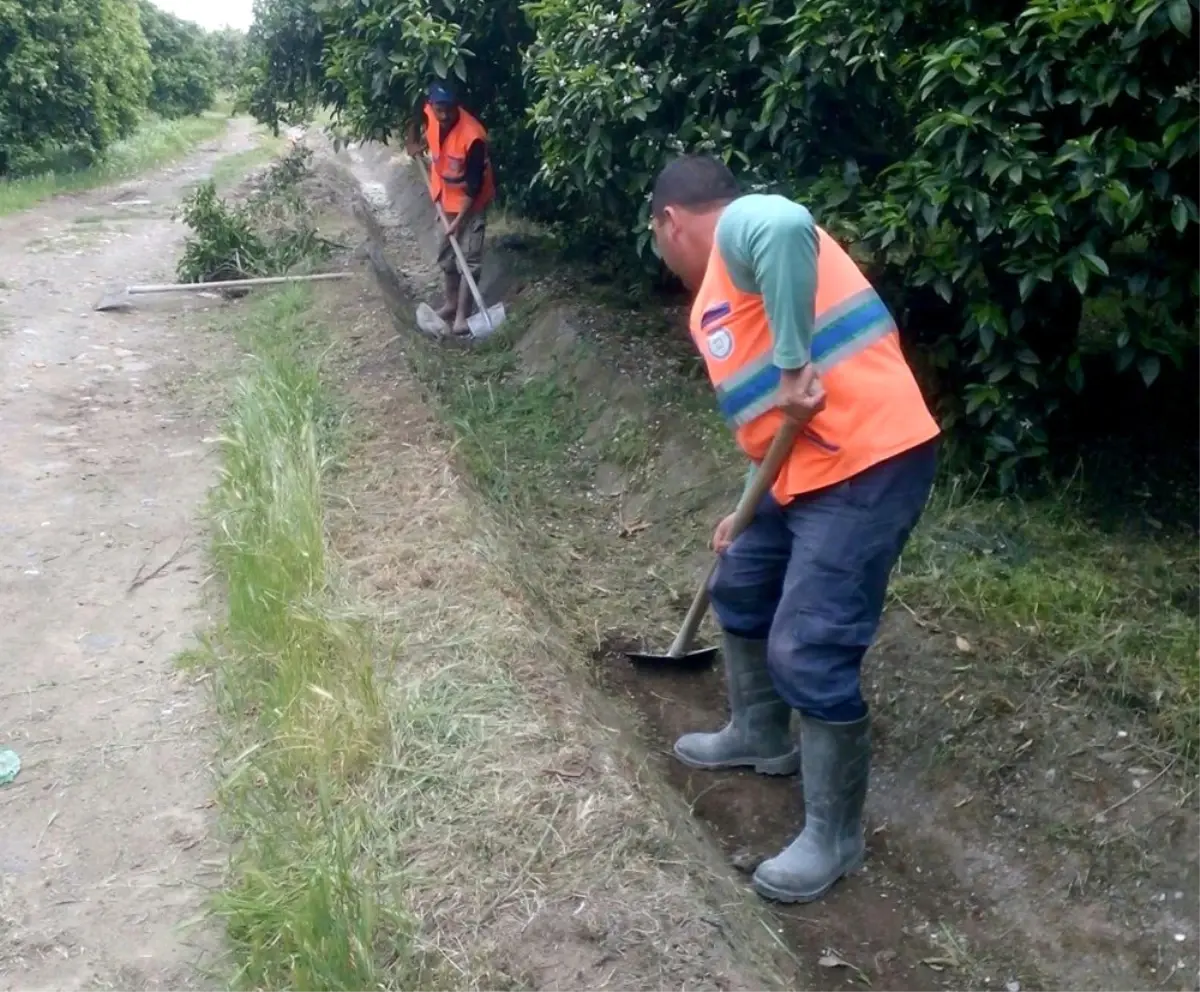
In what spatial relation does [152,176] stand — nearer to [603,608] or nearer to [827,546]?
[603,608]

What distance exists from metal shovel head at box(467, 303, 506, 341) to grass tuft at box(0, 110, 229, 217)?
25.2ft

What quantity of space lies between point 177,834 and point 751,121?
3931 millimetres

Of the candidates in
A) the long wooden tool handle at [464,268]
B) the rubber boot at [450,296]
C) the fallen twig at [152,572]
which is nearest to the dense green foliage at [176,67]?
the rubber boot at [450,296]

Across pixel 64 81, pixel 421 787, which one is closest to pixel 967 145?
pixel 421 787

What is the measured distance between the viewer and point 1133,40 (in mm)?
3545

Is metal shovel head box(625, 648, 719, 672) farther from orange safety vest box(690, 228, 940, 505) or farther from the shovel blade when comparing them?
the shovel blade

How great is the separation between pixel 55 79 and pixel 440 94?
431 inches

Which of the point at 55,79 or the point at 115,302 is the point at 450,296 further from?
the point at 55,79

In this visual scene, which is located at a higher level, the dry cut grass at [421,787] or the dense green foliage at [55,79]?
the dense green foliage at [55,79]

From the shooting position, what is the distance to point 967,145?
4.05m

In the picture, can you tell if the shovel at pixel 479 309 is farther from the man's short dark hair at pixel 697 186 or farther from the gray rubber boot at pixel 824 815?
the gray rubber boot at pixel 824 815

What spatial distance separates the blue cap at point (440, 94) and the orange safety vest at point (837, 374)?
574 centimetres

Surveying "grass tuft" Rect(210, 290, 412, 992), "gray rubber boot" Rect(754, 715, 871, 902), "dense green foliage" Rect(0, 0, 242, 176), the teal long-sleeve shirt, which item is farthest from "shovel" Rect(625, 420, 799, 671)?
"dense green foliage" Rect(0, 0, 242, 176)

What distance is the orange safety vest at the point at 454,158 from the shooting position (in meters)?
8.59
